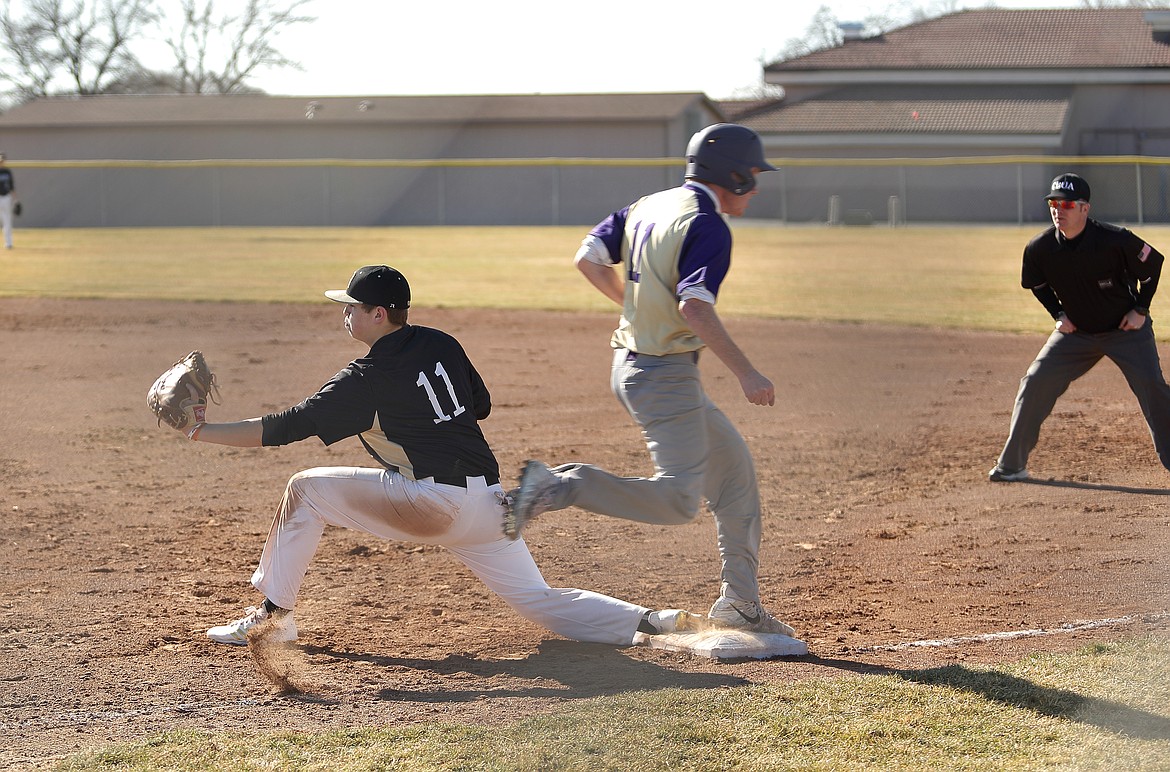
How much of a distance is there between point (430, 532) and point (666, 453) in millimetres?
889

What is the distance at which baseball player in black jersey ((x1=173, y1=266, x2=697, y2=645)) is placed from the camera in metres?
4.15

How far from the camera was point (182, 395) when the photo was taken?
420 centimetres

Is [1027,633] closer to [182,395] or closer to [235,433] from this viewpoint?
[235,433]

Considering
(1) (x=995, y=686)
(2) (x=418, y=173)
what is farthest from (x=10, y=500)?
(2) (x=418, y=173)

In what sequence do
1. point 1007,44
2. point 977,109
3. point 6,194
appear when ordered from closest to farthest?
point 6,194
point 977,109
point 1007,44

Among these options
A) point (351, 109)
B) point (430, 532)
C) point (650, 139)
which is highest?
point (351, 109)

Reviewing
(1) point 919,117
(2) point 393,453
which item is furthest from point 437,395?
(1) point 919,117

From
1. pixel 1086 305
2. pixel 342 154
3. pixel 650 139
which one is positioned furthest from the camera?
pixel 342 154

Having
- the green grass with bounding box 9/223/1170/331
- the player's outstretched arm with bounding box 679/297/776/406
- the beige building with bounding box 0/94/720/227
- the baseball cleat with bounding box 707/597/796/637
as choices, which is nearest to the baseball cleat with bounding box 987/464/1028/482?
the baseball cleat with bounding box 707/597/796/637

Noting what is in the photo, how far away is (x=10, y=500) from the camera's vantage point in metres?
6.98

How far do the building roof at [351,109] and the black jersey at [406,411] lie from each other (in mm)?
34455

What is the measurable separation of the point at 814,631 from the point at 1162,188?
99.8 feet

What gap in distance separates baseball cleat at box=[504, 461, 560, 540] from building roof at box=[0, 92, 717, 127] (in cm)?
3460

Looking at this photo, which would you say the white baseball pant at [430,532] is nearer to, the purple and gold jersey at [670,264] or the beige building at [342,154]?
the purple and gold jersey at [670,264]
